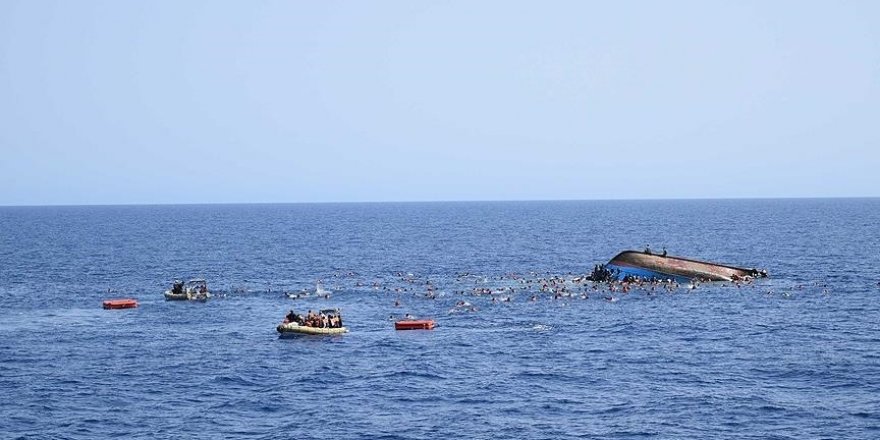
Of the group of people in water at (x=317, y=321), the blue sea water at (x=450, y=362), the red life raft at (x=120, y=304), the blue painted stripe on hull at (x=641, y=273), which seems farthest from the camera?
the blue painted stripe on hull at (x=641, y=273)

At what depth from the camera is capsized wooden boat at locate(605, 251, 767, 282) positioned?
116 meters

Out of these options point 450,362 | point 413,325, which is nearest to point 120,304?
point 413,325

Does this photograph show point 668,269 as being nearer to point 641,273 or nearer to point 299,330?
point 641,273

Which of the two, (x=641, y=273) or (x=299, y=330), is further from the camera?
(x=641, y=273)

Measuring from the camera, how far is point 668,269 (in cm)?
11700

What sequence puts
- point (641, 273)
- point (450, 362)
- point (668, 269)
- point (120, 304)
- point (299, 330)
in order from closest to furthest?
point (450, 362)
point (299, 330)
point (120, 304)
point (668, 269)
point (641, 273)

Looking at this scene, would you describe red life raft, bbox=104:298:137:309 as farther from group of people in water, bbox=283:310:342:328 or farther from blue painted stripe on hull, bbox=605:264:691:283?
blue painted stripe on hull, bbox=605:264:691:283

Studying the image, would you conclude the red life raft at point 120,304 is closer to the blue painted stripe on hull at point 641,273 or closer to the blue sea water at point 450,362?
the blue sea water at point 450,362

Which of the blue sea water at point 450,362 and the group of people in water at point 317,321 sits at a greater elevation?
the group of people in water at point 317,321

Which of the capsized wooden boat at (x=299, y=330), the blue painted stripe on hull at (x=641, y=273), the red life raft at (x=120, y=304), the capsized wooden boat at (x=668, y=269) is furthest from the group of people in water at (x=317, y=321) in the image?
the blue painted stripe on hull at (x=641, y=273)

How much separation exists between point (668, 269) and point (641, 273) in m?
3.05

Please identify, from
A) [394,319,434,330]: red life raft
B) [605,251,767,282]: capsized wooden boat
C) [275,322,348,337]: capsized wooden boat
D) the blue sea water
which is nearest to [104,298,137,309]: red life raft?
the blue sea water

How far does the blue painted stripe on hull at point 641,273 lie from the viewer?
115688mm

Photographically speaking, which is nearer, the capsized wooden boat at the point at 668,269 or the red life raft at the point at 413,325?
the red life raft at the point at 413,325
